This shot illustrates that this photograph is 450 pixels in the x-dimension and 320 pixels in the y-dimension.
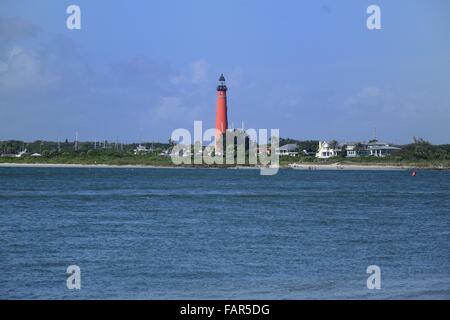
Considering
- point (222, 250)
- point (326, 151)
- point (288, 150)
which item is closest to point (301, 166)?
point (326, 151)

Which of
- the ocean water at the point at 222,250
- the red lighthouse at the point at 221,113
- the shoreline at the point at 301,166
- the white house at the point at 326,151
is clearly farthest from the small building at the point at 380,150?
the ocean water at the point at 222,250

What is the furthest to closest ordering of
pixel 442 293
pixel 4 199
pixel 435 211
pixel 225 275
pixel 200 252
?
pixel 4 199 → pixel 435 211 → pixel 200 252 → pixel 225 275 → pixel 442 293

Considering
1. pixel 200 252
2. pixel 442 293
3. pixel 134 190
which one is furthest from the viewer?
pixel 134 190

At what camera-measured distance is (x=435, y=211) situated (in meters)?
42.8

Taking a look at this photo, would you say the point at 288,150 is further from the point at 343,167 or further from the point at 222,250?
the point at 222,250

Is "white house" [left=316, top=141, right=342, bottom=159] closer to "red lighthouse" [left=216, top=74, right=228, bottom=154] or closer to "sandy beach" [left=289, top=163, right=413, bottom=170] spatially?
"sandy beach" [left=289, top=163, right=413, bottom=170]

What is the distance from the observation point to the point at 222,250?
1003 inches

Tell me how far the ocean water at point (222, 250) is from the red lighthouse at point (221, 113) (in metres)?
67.8

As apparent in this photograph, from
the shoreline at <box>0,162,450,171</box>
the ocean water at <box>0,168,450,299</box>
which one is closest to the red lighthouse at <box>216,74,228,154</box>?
the shoreline at <box>0,162,450,171</box>

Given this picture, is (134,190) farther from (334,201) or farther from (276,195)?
(334,201)

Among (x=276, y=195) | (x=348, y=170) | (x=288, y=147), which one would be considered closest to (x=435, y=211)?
(x=276, y=195)

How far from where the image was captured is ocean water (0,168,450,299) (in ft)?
62.5

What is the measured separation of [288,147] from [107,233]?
405 feet

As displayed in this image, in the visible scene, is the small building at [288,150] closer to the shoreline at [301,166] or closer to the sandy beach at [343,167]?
the shoreline at [301,166]
